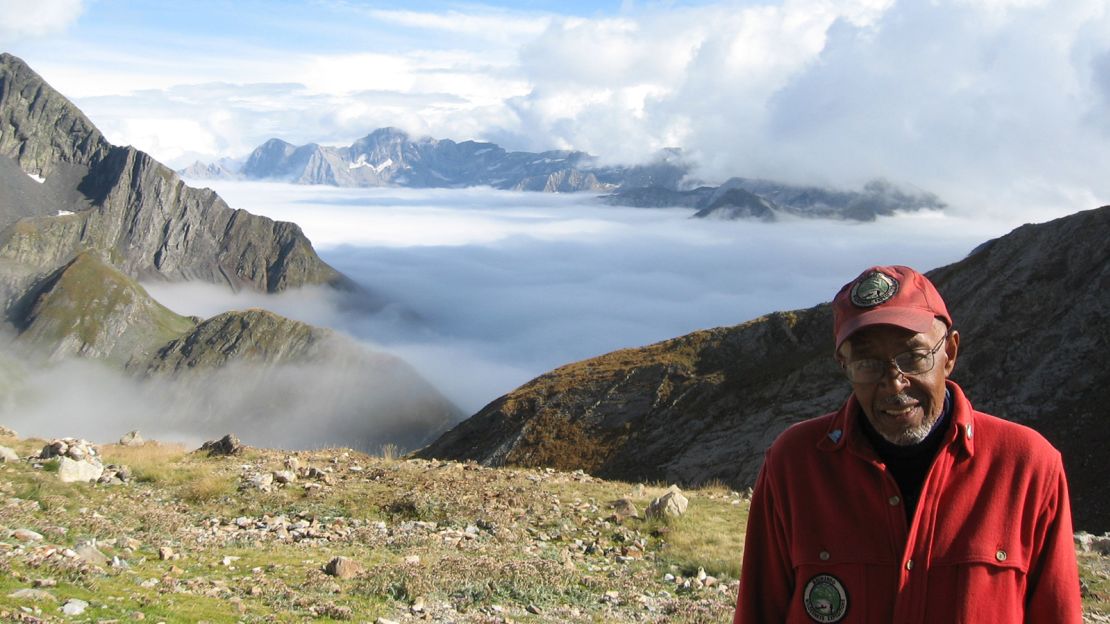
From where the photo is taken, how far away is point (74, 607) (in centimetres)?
714

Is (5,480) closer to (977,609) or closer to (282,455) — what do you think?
(282,455)

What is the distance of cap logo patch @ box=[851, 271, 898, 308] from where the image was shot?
129 inches

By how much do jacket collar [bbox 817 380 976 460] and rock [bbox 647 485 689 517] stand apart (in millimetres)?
10708

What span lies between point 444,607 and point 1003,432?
6967 mm

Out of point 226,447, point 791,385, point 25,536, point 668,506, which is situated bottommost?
point 226,447

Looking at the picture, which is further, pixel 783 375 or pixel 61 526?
pixel 783 375

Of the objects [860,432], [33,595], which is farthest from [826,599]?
[33,595]

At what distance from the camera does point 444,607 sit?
29.4 feet

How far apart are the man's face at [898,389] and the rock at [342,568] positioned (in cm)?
790

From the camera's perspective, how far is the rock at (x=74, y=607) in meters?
7.04

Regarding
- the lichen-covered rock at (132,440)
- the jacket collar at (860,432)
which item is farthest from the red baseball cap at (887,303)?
the lichen-covered rock at (132,440)

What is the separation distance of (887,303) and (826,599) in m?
1.20

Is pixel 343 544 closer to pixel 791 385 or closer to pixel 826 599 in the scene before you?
pixel 826 599

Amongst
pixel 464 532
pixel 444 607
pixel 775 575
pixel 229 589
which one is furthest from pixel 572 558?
pixel 775 575
